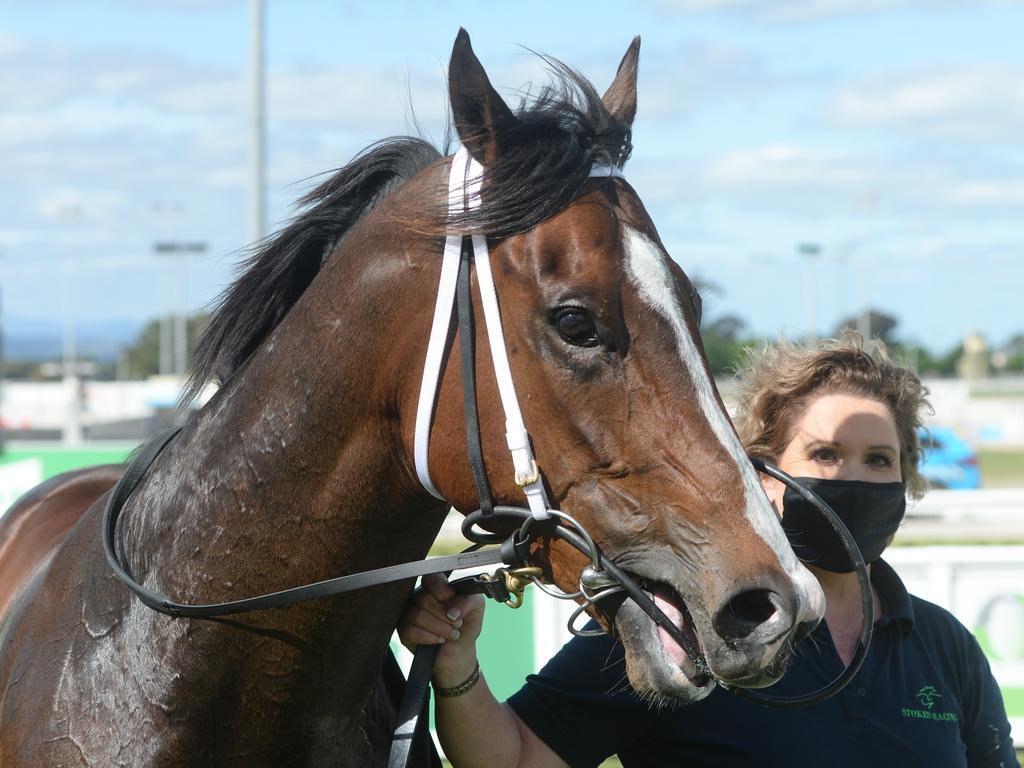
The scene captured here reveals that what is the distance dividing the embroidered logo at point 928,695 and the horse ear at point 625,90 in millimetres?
1456

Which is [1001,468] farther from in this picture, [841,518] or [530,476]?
[530,476]

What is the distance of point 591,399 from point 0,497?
33.4 ft

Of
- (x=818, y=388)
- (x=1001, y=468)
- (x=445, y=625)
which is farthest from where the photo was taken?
(x=1001, y=468)

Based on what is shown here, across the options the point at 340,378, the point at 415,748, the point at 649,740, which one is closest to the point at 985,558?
the point at 649,740

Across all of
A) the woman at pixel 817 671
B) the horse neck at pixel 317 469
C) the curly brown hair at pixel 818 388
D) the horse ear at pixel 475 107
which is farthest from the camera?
the curly brown hair at pixel 818 388

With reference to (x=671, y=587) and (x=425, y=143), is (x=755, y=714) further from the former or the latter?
(x=425, y=143)

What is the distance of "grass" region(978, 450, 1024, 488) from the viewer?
2281 cm

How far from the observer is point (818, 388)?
2.94 metres

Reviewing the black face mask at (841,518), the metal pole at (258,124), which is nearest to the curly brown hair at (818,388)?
the black face mask at (841,518)

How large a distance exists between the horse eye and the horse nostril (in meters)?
0.49

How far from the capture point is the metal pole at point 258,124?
10.8 meters

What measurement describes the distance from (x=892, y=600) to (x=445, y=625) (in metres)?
1.12

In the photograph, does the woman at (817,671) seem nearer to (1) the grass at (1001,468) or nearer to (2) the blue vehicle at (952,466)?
(2) the blue vehicle at (952,466)

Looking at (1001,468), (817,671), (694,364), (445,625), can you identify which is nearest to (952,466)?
(1001,468)
